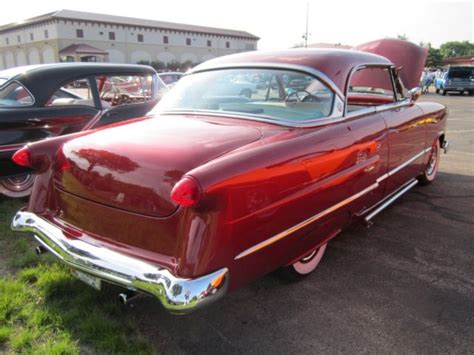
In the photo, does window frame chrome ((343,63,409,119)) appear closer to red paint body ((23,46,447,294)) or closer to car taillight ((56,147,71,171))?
red paint body ((23,46,447,294))

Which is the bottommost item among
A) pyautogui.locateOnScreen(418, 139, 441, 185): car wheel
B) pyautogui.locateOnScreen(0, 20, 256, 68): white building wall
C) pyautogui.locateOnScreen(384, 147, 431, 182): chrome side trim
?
pyautogui.locateOnScreen(418, 139, 441, 185): car wheel

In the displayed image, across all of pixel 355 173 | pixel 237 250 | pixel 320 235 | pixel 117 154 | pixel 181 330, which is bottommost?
pixel 181 330

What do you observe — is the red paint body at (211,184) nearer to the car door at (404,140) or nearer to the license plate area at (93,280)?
the license plate area at (93,280)

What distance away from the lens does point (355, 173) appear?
9.80 feet

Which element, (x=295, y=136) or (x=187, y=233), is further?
(x=295, y=136)

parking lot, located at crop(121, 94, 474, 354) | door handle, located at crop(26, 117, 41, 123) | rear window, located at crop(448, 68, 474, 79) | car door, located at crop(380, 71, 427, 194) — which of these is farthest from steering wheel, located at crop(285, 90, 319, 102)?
rear window, located at crop(448, 68, 474, 79)

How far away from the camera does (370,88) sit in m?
5.26

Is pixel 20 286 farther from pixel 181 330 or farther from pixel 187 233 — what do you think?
pixel 187 233

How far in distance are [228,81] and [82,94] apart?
9.90ft

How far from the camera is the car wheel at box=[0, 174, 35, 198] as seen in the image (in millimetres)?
4766

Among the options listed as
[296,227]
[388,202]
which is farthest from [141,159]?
[388,202]

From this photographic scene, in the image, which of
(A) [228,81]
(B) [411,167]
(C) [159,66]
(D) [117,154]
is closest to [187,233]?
(D) [117,154]

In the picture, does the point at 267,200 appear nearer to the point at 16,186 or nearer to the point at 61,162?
the point at 61,162

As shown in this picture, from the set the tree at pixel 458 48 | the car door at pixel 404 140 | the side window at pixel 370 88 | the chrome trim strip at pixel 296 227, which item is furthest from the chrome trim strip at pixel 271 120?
the tree at pixel 458 48
